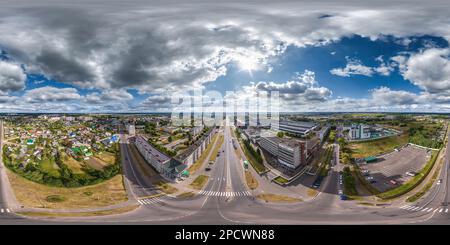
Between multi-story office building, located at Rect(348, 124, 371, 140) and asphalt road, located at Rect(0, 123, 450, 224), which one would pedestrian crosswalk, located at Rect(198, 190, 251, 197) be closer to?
asphalt road, located at Rect(0, 123, 450, 224)

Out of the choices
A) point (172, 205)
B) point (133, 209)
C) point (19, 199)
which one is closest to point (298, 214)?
point (172, 205)

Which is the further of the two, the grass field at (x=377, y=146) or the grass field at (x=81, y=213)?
the grass field at (x=377, y=146)

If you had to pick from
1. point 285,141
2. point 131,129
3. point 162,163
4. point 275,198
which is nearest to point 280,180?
point 275,198

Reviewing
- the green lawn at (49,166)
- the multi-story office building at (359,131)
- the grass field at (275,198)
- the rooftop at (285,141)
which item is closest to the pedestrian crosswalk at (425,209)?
the multi-story office building at (359,131)

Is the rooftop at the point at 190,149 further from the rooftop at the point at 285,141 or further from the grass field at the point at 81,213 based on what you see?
the rooftop at the point at 285,141

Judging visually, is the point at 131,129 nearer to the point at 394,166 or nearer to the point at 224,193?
the point at 224,193
